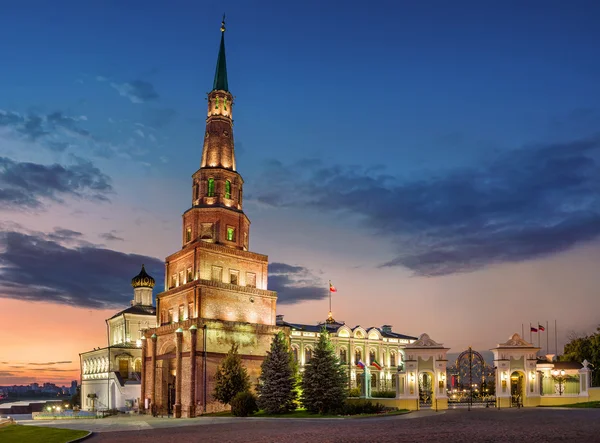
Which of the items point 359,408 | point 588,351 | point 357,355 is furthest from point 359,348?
point 359,408

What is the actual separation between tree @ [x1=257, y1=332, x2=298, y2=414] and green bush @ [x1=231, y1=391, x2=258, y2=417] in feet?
2.58

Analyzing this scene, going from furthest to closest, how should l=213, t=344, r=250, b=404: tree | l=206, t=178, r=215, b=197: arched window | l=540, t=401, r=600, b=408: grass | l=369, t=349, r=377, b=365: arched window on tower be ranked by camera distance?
1. l=369, t=349, r=377, b=365: arched window on tower
2. l=206, t=178, r=215, b=197: arched window
3. l=213, t=344, r=250, b=404: tree
4. l=540, t=401, r=600, b=408: grass

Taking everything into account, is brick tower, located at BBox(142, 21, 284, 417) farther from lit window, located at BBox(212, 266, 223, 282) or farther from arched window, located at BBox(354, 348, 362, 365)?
arched window, located at BBox(354, 348, 362, 365)

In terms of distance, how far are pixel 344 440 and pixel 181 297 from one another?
34.8 metres

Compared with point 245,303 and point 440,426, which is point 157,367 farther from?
point 440,426

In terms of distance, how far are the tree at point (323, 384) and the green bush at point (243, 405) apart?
12.7 feet

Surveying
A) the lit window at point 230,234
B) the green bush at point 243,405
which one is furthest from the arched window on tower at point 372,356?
the green bush at point 243,405

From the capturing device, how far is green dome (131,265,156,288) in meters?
85.7

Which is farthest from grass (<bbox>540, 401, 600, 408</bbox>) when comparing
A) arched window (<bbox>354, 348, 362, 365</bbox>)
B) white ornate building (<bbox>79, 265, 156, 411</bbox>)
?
white ornate building (<bbox>79, 265, 156, 411</bbox>)

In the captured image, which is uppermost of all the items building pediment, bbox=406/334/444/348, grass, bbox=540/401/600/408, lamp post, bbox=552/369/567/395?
building pediment, bbox=406/334/444/348

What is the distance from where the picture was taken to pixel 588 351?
6531 cm

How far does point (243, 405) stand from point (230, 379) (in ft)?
15.1

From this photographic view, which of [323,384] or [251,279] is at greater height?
[251,279]

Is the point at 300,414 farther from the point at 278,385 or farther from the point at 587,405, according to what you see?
the point at 587,405
